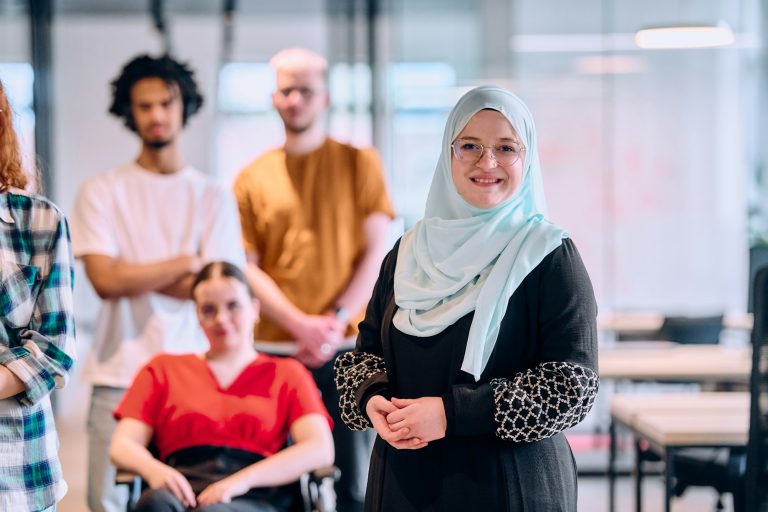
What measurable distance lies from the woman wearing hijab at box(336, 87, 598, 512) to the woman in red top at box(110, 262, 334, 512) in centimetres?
101

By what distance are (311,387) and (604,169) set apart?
172 inches

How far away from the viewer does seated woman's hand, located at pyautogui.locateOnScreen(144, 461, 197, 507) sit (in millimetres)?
2959

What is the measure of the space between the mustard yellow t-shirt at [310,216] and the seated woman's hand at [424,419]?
174 centimetres

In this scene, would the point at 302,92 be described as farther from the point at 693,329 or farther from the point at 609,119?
the point at 609,119

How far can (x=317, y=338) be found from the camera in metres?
3.47

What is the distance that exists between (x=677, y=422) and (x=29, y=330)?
2271 millimetres

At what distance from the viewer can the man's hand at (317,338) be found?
3477 millimetres

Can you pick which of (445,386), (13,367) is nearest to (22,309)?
(13,367)

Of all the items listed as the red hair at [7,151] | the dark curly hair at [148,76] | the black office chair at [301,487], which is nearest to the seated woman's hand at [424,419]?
the red hair at [7,151]

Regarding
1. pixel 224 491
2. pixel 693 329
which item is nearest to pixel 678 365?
pixel 693 329

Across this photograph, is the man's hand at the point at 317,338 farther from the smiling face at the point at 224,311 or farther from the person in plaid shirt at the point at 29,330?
the person in plaid shirt at the point at 29,330

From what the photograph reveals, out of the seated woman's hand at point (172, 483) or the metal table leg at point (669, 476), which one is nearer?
the seated woman's hand at point (172, 483)

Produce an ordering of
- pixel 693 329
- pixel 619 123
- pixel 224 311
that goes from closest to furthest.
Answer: pixel 224 311 → pixel 693 329 → pixel 619 123

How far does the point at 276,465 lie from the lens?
3000 millimetres
